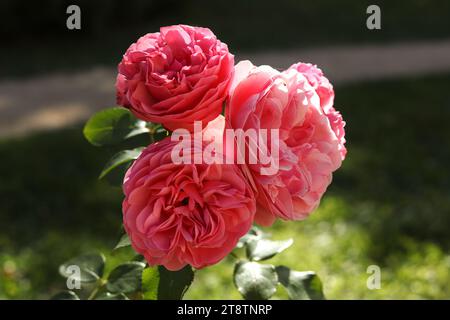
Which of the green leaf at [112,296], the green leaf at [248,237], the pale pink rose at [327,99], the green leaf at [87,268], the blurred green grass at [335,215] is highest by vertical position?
the pale pink rose at [327,99]

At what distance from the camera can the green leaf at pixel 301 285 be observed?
1.27m

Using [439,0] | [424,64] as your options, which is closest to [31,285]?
[424,64]

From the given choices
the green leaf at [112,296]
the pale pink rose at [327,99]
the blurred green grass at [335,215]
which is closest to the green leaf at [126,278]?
the green leaf at [112,296]

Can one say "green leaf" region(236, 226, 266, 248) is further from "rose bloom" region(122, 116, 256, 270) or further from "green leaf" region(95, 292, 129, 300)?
"rose bloom" region(122, 116, 256, 270)

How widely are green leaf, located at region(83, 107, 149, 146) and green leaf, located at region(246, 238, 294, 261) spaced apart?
29 cm

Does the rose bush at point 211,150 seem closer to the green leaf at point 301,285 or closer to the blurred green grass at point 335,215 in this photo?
the green leaf at point 301,285

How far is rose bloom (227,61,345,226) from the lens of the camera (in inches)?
38.9

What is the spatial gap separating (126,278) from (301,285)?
0.31 meters

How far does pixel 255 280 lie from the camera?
4.02 ft

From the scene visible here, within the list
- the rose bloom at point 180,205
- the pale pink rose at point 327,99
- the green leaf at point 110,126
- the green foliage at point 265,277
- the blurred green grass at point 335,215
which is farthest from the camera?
the blurred green grass at point 335,215

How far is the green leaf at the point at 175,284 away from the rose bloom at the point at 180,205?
13 cm

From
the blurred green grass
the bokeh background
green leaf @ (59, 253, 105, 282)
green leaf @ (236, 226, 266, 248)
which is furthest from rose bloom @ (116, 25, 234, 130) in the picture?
the blurred green grass

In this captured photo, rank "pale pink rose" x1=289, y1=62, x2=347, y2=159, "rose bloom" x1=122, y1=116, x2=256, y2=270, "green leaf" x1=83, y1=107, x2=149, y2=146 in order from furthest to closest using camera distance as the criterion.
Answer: "green leaf" x1=83, y1=107, x2=149, y2=146 < "pale pink rose" x1=289, y1=62, x2=347, y2=159 < "rose bloom" x1=122, y1=116, x2=256, y2=270

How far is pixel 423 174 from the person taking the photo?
3.89 metres
